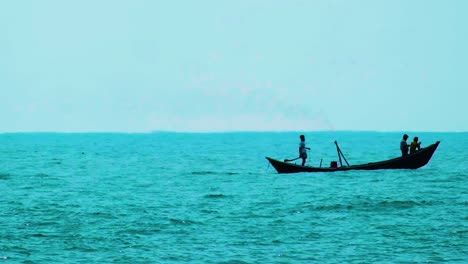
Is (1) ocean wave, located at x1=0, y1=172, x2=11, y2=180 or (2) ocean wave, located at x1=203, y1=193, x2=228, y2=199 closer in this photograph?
(2) ocean wave, located at x1=203, y1=193, x2=228, y2=199

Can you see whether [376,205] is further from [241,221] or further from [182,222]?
[182,222]

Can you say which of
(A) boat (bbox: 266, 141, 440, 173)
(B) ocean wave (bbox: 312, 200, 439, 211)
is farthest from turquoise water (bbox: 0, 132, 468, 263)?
(A) boat (bbox: 266, 141, 440, 173)

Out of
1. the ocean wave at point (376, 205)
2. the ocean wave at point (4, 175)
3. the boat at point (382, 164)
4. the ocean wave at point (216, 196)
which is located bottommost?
the ocean wave at point (4, 175)

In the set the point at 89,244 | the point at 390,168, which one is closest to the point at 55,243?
the point at 89,244

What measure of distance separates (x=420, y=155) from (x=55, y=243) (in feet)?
96.2

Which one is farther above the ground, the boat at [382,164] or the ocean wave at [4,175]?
the boat at [382,164]

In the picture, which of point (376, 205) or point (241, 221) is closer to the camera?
point (241, 221)

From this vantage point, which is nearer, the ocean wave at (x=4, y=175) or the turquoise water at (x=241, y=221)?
the turquoise water at (x=241, y=221)

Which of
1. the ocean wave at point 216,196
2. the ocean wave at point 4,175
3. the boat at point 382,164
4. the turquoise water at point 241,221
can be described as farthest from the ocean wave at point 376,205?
the ocean wave at point 4,175

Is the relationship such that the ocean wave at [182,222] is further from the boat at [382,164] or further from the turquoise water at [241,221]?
the boat at [382,164]

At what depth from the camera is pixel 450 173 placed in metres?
53.2

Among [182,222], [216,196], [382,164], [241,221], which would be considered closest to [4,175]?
[216,196]

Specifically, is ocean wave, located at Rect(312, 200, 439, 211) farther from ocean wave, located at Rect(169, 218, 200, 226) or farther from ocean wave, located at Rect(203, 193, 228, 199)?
ocean wave, located at Rect(203, 193, 228, 199)

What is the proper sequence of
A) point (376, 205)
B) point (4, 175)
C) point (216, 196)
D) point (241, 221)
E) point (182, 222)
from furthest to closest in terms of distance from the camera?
point (4, 175) < point (216, 196) < point (376, 205) < point (241, 221) < point (182, 222)
